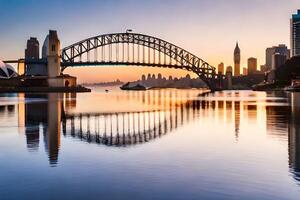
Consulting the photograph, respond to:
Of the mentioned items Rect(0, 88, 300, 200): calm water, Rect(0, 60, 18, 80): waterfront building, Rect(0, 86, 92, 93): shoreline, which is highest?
Rect(0, 60, 18, 80): waterfront building

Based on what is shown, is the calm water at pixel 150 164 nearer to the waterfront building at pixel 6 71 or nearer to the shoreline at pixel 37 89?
the shoreline at pixel 37 89

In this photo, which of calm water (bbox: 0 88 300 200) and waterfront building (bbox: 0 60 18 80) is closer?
calm water (bbox: 0 88 300 200)

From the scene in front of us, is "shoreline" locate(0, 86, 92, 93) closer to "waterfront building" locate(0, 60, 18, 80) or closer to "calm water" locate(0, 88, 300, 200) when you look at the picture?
"waterfront building" locate(0, 60, 18, 80)

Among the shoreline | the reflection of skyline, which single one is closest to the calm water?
the reflection of skyline

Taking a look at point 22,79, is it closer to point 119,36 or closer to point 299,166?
point 119,36

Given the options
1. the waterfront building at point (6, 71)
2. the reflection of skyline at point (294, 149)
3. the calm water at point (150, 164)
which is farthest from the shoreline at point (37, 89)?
the reflection of skyline at point (294, 149)

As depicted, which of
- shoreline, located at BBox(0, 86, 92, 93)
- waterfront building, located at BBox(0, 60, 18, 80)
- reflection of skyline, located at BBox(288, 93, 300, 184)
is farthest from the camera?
waterfront building, located at BBox(0, 60, 18, 80)

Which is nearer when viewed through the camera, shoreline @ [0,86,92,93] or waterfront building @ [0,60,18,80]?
shoreline @ [0,86,92,93]

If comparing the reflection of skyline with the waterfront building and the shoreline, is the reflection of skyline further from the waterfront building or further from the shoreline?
the waterfront building

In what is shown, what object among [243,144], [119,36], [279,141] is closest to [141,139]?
[243,144]

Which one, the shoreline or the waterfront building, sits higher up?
the waterfront building

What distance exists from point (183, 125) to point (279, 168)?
1479 centimetres

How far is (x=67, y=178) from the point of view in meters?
12.6

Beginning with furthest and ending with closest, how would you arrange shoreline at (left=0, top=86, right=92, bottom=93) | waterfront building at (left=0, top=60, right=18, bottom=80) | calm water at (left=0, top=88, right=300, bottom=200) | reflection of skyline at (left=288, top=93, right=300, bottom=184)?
waterfront building at (left=0, top=60, right=18, bottom=80)
shoreline at (left=0, top=86, right=92, bottom=93)
reflection of skyline at (left=288, top=93, right=300, bottom=184)
calm water at (left=0, top=88, right=300, bottom=200)
